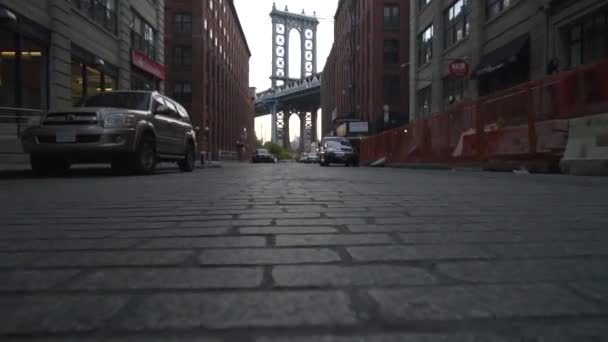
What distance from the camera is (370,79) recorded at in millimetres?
45781

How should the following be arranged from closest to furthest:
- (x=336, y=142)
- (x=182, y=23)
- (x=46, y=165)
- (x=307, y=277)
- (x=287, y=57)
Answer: (x=307, y=277) < (x=46, y=165) < (x=336, y=142) < (x=182, y=23) < (x=287, y=57)

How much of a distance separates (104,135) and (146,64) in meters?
16.5

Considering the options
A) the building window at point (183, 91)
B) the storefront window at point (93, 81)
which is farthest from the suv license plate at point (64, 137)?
the building window at point (183, 91)

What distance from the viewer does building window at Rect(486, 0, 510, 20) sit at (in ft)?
66.9

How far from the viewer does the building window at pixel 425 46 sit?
1191 inches

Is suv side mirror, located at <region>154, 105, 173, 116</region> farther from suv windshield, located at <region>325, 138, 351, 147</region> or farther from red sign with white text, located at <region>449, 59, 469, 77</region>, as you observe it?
suv windshield, located at <region>325, 138, 351, 147</region>

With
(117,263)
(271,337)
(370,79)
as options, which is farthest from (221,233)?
(370,79)

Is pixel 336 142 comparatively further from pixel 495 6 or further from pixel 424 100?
pixel 495 6

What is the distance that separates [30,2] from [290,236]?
15.6 metres

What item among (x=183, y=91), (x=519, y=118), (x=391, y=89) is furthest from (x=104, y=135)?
(x=391, y=89)

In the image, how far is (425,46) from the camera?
31469 millimetres

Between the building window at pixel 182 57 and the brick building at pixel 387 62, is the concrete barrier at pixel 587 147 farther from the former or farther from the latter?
the building window at pixel 182 57

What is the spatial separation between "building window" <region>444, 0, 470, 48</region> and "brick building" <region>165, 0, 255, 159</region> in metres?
19.5

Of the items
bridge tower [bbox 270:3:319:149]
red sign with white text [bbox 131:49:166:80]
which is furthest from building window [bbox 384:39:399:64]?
bridge tower [bbox 270:3:319:149]
